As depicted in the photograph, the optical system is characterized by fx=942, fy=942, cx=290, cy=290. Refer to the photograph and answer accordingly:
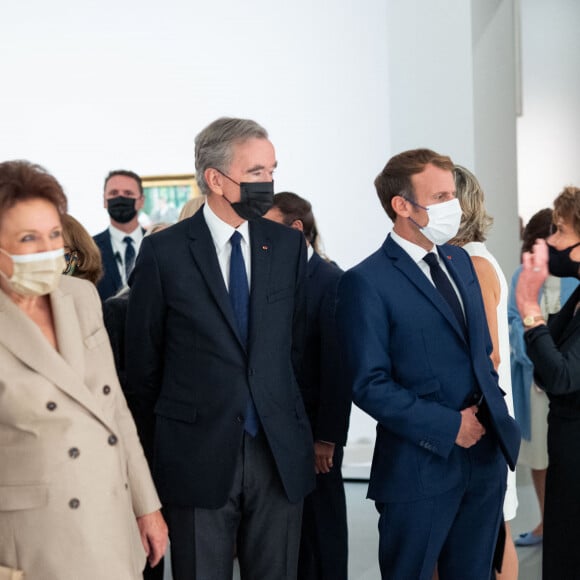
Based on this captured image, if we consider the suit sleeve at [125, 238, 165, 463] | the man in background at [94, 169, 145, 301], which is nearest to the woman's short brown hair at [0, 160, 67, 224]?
the suit sleeve at [125, 238, 165, 463]

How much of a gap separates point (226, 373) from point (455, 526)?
897mm

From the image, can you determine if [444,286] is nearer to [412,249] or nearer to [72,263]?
[412,249]

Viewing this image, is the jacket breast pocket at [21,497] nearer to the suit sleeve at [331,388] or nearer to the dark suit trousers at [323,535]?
the suit sleeve at [331,388]

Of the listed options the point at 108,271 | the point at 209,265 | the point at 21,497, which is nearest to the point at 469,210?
the point at 209,265

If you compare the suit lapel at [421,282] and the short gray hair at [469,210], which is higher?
the short gray hair at [469,210]

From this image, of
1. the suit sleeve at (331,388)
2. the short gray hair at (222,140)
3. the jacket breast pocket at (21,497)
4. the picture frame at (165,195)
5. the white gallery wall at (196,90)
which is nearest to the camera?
the jacket breast pocket at (21,497)

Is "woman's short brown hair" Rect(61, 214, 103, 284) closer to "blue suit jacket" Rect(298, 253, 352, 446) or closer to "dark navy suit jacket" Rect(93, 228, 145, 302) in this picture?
"blue suit jacket" Rect(298, 253, 352, 446)

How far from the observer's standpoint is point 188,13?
7293mm

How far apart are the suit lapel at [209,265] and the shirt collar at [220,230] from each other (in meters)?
0.02

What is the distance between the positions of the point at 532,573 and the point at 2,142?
5324 millimetres

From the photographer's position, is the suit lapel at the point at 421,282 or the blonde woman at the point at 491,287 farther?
the blonde woman at the point at 491,287

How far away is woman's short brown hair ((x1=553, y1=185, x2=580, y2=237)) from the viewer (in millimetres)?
3514

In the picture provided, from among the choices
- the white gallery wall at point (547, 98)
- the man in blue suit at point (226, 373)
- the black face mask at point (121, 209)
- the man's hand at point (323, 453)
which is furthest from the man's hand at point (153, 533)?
the white gallery wall at point (547, 98)

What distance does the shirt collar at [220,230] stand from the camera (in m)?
3.03
